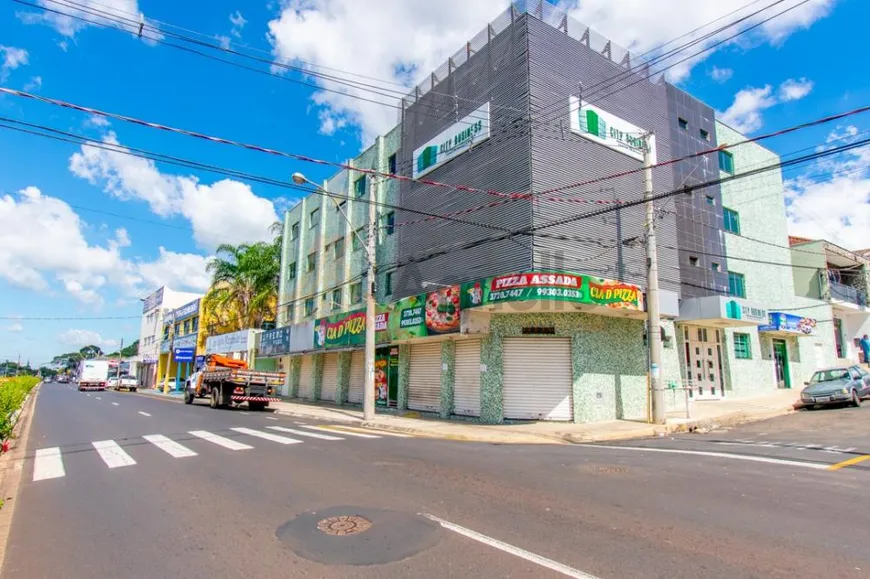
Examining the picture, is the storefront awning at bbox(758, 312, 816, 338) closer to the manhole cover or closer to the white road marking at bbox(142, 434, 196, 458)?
the manhole cover

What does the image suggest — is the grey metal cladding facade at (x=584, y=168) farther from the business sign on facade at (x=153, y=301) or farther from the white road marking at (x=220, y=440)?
the business sign on facade at (x=153, y=301)

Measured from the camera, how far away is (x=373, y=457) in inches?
390

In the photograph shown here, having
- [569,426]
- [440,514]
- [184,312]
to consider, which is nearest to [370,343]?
[569,426]

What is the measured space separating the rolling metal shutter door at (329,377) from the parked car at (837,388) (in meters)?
22.4

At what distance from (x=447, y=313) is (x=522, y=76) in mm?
9368

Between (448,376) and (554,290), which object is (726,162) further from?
(448,376)

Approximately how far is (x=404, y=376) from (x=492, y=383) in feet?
18.8

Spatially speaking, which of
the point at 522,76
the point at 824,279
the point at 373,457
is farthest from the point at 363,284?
the point at 824,279

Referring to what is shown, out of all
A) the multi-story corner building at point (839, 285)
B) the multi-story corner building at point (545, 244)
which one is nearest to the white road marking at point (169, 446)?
the multi-story corner building at point (545, 244)

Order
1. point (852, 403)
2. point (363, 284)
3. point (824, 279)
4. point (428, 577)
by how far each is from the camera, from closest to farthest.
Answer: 1. point (428, 577)
2. point (852, 403)
3. point (363, 284)
4. point (824, 279)

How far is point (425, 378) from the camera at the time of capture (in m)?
21.1

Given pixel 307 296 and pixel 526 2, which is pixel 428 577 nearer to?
pixel 526 2

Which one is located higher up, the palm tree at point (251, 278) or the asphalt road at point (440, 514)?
the palm tree at point (251, 278)

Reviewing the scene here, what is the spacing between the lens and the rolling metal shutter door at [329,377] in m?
29.2
